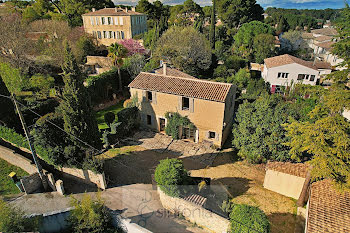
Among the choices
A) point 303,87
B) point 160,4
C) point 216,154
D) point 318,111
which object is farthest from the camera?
point 160,4

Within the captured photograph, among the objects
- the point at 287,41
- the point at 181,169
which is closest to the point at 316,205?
the point at 181,169

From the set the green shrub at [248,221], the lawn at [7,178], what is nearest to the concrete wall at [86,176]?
the lawn at [7,178]

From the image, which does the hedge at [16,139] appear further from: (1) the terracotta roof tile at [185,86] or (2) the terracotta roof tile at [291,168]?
(2) the terracotta roof tile at [291,168]

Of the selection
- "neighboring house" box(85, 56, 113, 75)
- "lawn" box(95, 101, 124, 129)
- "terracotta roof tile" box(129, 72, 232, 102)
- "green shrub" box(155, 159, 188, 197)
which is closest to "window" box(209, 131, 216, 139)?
"terracotta roof tile" box(129, 72, 232, 102)

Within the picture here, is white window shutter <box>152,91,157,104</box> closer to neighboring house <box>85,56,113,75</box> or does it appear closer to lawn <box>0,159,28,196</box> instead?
lawn <box>0,159,28,196</box>

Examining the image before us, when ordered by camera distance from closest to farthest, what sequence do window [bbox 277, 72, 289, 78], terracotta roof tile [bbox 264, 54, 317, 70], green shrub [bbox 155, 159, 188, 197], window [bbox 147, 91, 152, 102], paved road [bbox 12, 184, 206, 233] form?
paved road [bbox 12, 184, 206, 233]
green shrub [bbox 155, 159, 188, 197]
window [bbox 147, 91, 152, 102]
terracotta roof tile [bbox 264, 54, 317, 70]
window [bbox 277, 72, 289, 78]

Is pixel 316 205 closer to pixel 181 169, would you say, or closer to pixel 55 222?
pixel 181 169
